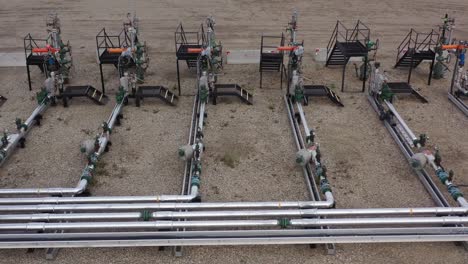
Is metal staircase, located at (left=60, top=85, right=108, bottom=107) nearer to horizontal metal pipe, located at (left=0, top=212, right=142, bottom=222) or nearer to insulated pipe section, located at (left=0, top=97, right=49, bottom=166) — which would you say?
insulated pipe section, located at (left=0, top=97, right=49, bottom=166)

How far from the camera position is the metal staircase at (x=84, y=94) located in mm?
17328

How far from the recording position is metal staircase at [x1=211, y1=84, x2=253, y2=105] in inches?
693

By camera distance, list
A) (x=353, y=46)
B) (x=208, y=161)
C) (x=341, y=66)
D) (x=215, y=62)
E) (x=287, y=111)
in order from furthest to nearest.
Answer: (x=341, y=66), (x=353, y=46), (x=215, y=62), (x=287, y=111), (x=208, y=161)

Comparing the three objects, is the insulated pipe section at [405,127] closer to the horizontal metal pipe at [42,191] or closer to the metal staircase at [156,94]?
the metal staircase at [156,94]

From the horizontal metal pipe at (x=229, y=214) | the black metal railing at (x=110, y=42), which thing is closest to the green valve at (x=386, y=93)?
the horizontal metal pipe at (x=229, y=214)

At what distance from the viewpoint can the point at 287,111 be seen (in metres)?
17.0

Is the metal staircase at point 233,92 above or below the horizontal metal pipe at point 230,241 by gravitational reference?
above

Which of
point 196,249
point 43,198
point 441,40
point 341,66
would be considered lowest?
point 196,249

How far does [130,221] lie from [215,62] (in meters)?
9.35

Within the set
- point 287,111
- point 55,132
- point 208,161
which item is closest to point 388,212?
point 208,161

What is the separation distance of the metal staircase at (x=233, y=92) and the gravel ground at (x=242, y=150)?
0.38 m

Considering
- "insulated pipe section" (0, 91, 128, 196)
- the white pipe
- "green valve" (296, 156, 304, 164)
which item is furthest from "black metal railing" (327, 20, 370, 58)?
"insulated pipe section" (0, 91, 128, 196)

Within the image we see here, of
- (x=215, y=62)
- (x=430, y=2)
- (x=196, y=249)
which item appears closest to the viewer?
(x=196, y=249)

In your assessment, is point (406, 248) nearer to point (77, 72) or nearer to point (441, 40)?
point (441, 40)
